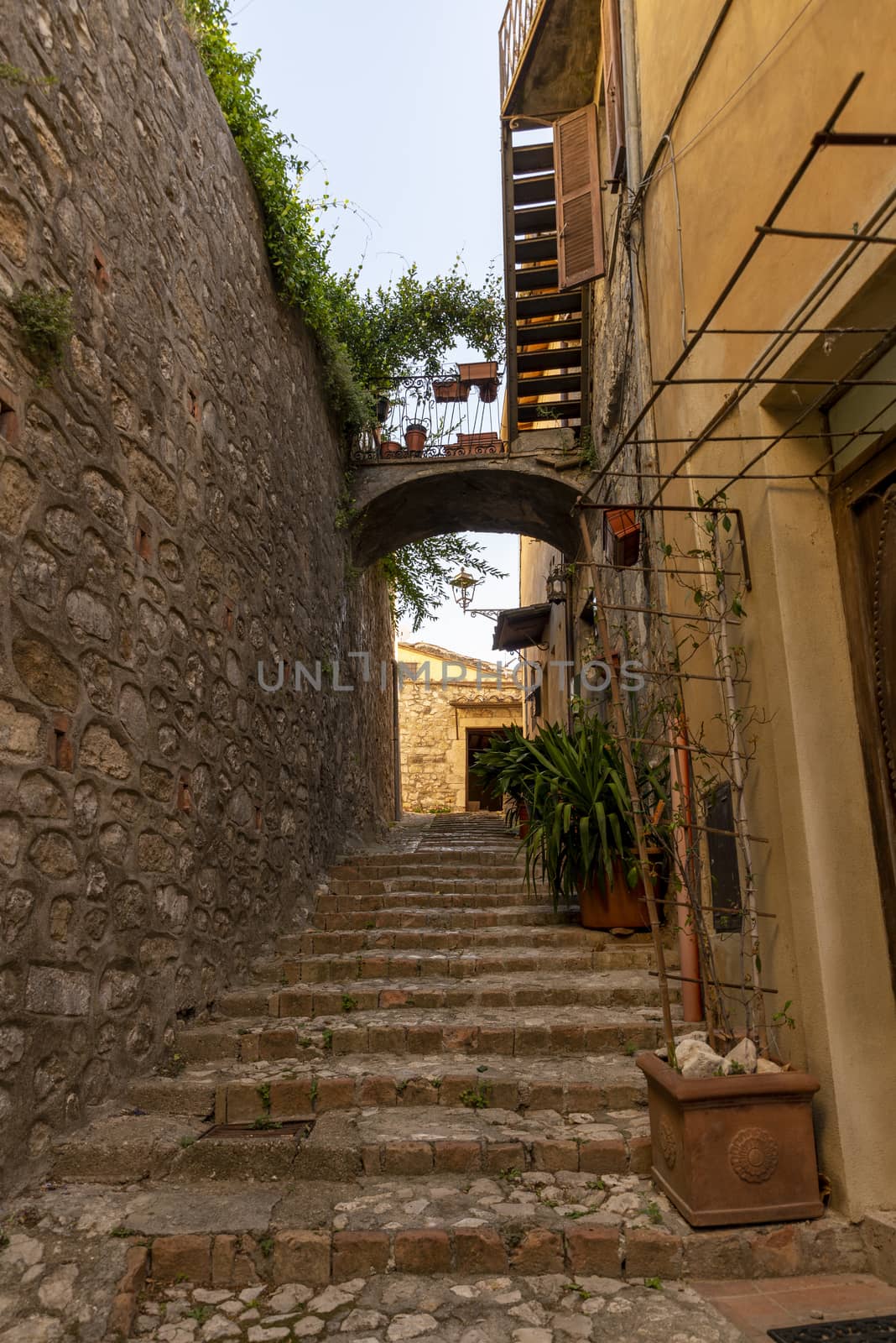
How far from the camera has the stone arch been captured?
773cm

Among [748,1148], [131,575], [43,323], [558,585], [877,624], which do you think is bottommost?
[748,1148]

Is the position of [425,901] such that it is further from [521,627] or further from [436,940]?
[521,627]

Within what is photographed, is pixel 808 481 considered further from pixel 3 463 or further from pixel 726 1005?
pixel 3 463

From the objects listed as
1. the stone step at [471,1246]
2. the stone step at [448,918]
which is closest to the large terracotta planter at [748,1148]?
the stone step at [471,1246]

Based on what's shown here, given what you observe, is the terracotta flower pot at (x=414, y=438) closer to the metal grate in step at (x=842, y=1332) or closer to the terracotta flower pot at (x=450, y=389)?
the terracotta flower pot at (x=450, y=389)

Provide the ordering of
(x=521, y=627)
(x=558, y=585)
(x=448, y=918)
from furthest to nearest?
(x=521, y=627) → (x=558, y=585) → (x=448, y=918)

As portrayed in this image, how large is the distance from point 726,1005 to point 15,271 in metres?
3.22

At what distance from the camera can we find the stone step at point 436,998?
12.5 feet

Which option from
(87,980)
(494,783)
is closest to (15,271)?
(87,980)

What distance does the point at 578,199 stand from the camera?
652 cm

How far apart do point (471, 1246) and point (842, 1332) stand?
842 millimetres

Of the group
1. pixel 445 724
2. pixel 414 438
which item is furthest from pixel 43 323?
pixel 445 724

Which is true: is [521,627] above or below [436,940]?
above

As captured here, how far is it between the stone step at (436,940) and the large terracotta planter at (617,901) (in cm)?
11
